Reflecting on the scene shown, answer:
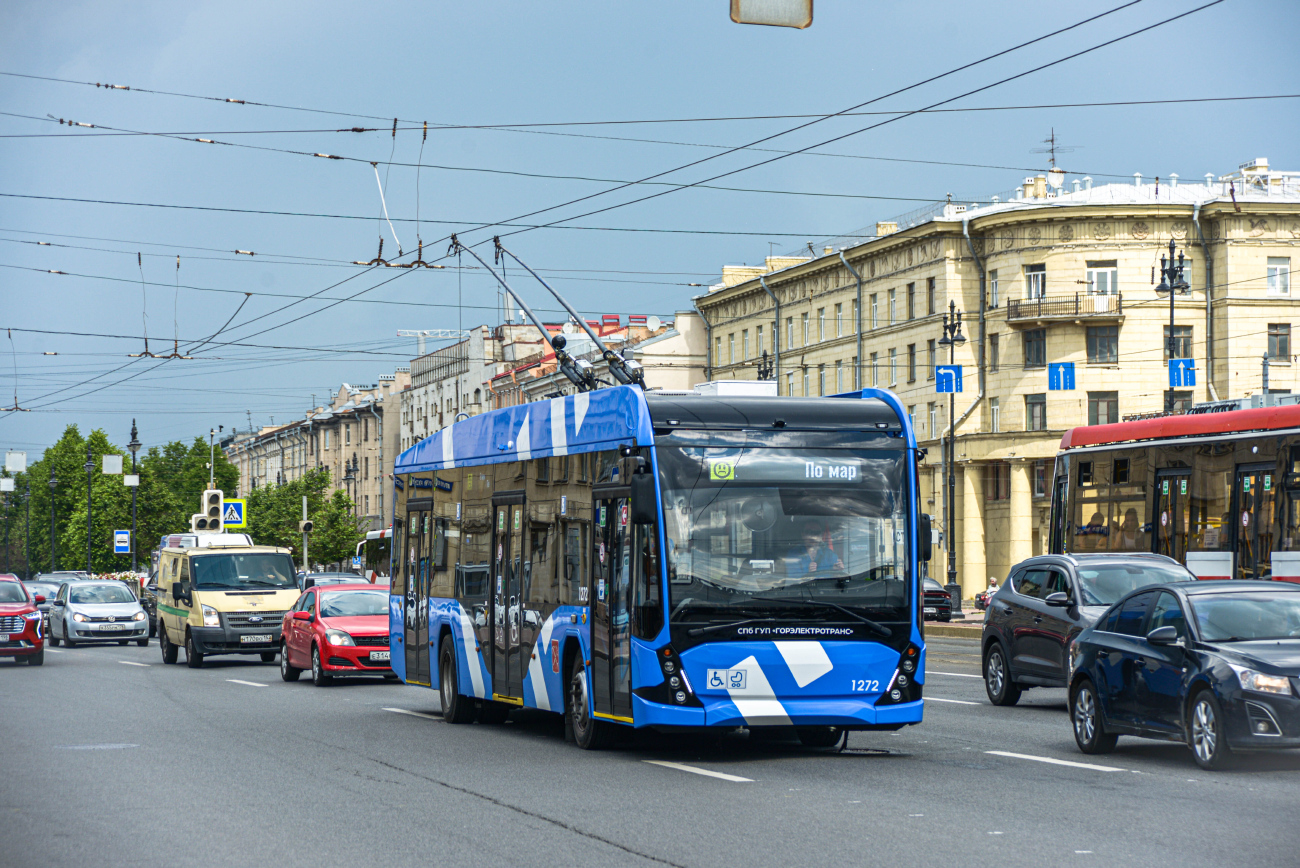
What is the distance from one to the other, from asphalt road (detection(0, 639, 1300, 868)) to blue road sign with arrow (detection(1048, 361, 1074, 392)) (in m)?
47.7

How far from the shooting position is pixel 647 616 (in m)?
13.3

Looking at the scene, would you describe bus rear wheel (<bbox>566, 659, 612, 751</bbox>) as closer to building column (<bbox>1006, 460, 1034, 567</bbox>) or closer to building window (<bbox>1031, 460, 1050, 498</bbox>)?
building window (<bbox>1031, 460, 1050, 498</bbox>)

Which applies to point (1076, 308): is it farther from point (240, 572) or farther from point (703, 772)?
point (703, 772)

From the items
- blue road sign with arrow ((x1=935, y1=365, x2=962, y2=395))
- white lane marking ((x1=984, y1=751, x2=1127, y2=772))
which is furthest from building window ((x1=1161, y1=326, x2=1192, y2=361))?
white lane marking ((x1=984, y1=751, x2=1127, y2=772))

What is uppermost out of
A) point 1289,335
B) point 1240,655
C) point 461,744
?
point 1289,335

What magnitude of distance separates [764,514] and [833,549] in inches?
22.9

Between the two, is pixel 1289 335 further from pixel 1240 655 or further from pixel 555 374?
pixel 1240 655

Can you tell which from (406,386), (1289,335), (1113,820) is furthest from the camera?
(406,386)

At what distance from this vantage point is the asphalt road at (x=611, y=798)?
939 centimetres

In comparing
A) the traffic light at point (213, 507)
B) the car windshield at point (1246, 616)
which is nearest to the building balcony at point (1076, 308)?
the traffic light at point (213, 507)

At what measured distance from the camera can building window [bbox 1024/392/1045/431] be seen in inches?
2628

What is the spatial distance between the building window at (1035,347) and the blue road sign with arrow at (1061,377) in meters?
1.21

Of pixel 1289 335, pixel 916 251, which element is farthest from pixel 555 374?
pixel 1289 335

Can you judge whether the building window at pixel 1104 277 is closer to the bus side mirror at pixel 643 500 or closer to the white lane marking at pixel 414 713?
the white lane marking at pixel 414 713
